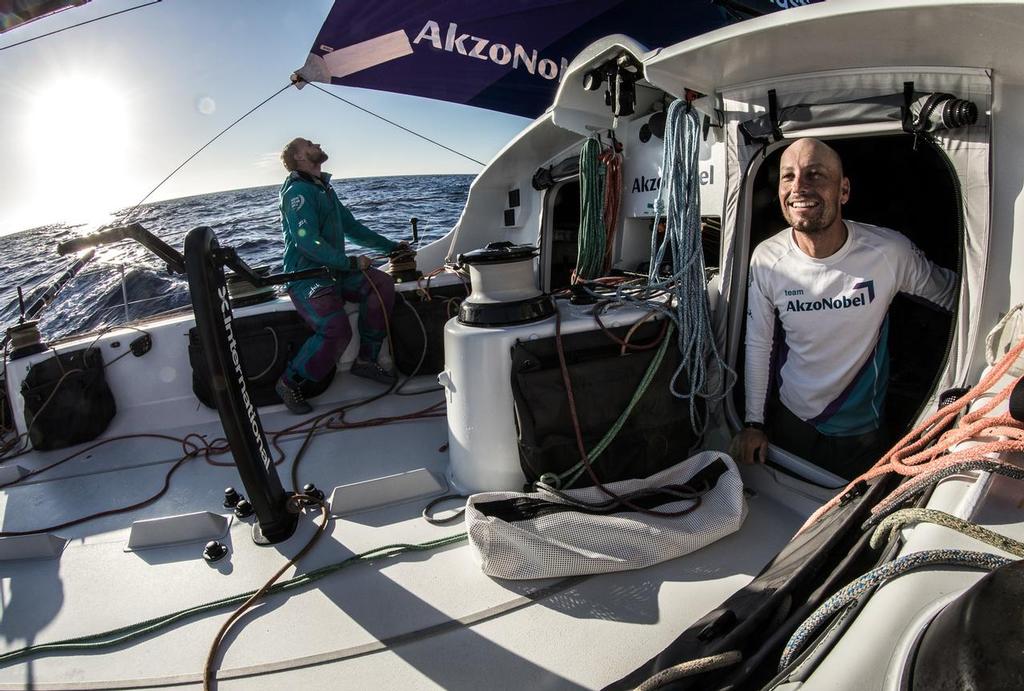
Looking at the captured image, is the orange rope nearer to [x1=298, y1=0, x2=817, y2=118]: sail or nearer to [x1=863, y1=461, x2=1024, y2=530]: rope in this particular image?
[x1=863, y1=461, x2=1024, y2=530]: rope

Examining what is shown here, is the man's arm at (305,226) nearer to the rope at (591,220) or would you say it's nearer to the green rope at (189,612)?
the rope at (591,220)

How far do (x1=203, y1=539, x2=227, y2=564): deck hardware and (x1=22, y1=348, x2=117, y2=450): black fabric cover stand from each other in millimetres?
1917

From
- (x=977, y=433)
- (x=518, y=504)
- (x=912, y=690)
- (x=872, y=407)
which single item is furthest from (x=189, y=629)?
(x=872, y=407)

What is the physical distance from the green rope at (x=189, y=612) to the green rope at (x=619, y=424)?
0.43 metres

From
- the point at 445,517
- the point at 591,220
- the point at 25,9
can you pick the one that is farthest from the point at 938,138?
the point at 25,9

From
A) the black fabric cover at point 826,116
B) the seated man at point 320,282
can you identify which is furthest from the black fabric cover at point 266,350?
the black fabric cover at point 826,116

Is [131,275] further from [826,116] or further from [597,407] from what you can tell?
[826,116]

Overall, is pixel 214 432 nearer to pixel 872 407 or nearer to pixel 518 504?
pixel 518 504

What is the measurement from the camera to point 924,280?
194cm

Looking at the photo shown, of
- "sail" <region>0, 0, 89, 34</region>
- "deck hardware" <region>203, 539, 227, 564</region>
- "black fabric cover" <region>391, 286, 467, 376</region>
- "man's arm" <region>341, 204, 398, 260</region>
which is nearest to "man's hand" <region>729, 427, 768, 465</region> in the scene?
"deck hardware" <region>203, 539, 227, 564</region>

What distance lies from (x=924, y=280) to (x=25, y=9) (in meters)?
5.15

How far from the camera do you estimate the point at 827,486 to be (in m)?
1.96

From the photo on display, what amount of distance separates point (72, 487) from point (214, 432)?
27.5 inches

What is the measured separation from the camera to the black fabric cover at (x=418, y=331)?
3742 millimetres
